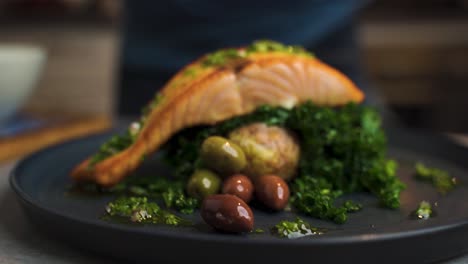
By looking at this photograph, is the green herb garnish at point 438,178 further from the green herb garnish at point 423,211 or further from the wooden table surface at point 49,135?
the wooden table surface at point 49,135

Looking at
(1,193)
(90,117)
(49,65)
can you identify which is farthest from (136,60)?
(49,65)

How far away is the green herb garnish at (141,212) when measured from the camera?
0.93 m

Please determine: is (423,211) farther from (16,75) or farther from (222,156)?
(16,75)

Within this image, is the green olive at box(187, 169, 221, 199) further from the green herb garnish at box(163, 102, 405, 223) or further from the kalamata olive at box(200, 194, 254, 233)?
the kalamata olive at box(200, 194, 254, 233)

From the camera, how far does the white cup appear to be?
1867 mm

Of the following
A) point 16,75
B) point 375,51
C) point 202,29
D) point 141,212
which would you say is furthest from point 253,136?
point 375,51

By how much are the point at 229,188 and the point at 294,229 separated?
0.19 m

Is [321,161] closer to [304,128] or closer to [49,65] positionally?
[304,128]

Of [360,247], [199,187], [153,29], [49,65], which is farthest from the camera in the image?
[49,65]

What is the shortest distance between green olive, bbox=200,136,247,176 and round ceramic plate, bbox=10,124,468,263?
0.14 m

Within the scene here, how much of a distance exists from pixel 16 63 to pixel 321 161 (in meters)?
1.10

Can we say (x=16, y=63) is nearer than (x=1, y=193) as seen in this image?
No

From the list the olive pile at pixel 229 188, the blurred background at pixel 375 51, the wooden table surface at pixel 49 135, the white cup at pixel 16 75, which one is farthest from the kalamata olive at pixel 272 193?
the blurred background at pixel 375 51

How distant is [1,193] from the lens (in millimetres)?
1258
